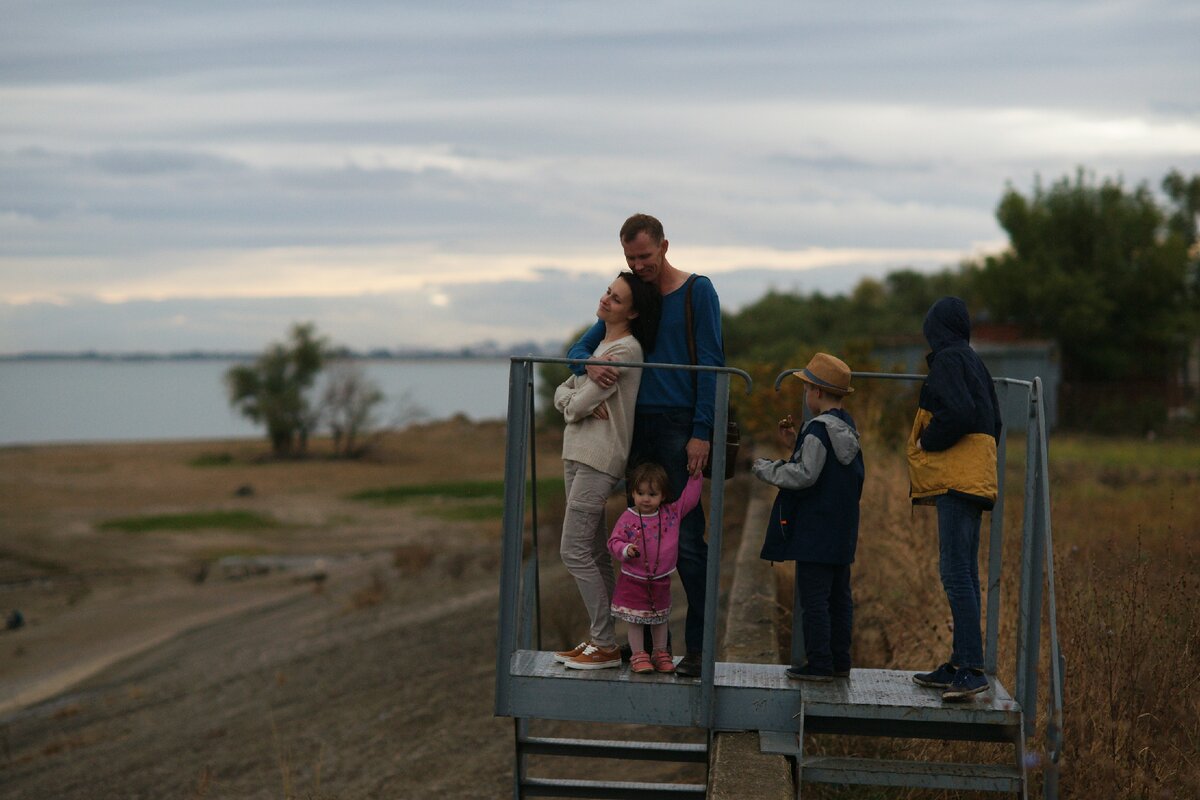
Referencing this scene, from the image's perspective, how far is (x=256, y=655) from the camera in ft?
62.4

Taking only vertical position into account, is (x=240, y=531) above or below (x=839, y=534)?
below

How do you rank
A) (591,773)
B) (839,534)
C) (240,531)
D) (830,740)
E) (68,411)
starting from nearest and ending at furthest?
(839,534), (830,740), (591,773), (240,531), (68,411)

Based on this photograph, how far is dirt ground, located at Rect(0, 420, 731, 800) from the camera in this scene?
38.6 ft

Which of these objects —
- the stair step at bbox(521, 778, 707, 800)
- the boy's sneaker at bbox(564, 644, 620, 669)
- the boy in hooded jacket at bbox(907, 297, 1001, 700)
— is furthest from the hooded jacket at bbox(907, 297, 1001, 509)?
the stair step at bbox(521, 778, 707, 800)

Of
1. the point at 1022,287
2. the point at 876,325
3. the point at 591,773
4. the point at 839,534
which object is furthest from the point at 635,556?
the point at 876,325

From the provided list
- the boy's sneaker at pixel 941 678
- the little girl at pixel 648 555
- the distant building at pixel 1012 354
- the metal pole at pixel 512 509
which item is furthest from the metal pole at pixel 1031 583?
the distant building at pixel 1012 354

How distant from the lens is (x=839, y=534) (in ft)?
17.6

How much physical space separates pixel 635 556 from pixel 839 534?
832 mm

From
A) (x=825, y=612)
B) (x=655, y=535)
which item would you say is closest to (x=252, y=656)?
(x=655, y=535)

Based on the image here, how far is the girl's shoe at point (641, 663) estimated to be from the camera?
548 centimetres

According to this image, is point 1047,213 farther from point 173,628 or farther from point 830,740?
point 830,740

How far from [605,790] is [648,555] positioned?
1442 millimetres

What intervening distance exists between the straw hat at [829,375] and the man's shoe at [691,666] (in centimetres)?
122

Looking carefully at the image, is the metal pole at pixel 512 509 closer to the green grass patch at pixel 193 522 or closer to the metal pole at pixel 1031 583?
the metal pole at pixel 1031 583
